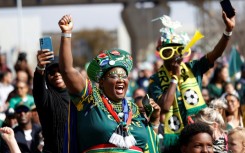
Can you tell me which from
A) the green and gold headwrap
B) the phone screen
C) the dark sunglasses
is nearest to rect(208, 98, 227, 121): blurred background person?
the phone screen

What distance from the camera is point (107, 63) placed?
22.5ft

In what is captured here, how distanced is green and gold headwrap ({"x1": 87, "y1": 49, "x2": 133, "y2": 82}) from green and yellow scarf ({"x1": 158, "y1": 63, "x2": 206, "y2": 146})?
8.08ft

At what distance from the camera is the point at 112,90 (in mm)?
6852

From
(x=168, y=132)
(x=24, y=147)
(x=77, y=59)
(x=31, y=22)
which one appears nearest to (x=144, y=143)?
(x=168, y=132)

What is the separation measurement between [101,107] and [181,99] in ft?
9.06

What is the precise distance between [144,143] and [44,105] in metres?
1.23

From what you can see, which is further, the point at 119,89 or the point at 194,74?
the point at 194,74

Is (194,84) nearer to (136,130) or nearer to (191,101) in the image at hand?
(191,101)

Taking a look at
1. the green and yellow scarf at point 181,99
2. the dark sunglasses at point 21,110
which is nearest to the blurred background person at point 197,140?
the green and yellow scarf at point 181,99

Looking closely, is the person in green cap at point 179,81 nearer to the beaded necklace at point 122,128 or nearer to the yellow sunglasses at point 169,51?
the yellow sunglasses at point 169,51

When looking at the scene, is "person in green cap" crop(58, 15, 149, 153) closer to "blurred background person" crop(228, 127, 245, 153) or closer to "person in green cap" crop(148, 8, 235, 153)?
"blurred background person" crop(228, 127, 245, 153)

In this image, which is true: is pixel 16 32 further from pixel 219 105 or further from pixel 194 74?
pixel 194 74

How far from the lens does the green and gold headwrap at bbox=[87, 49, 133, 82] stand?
686cm

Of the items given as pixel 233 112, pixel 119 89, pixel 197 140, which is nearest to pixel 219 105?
pixel 233 112
